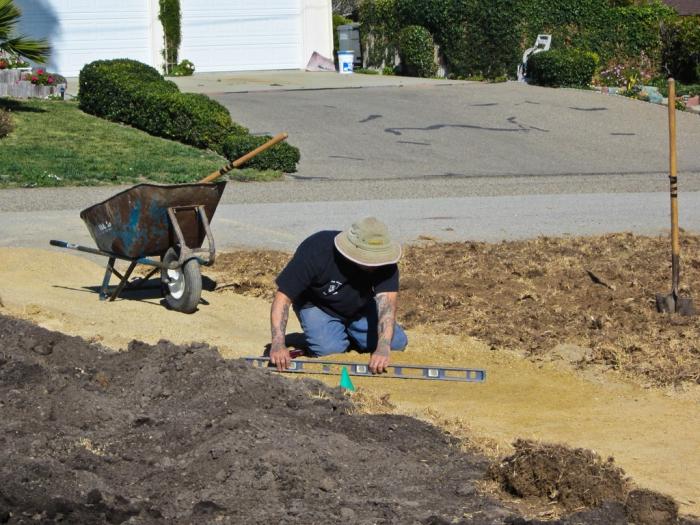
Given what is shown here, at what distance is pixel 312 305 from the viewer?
8.02 m

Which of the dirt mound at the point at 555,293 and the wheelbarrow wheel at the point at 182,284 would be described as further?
the wheelbarrow wheel at the point at 182,284

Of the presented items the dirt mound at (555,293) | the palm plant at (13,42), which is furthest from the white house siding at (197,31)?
the dirt mound at (555,293)

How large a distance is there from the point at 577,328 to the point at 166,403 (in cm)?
372

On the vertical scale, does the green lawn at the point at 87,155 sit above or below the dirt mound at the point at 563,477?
below

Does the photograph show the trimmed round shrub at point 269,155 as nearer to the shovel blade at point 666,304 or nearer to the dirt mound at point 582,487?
the shovel blade at point 666,304

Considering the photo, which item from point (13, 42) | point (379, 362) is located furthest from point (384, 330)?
point (13, 42)

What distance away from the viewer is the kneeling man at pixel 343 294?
23.5ft

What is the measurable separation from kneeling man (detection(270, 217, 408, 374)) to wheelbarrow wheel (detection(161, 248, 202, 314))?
51.8 inches

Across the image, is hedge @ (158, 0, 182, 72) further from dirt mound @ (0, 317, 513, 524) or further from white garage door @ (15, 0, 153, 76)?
dirt mound @ (0, 317, 513, 524)

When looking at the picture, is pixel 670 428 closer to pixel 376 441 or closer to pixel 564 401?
pixel 564 401

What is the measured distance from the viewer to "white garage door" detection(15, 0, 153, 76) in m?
32.4

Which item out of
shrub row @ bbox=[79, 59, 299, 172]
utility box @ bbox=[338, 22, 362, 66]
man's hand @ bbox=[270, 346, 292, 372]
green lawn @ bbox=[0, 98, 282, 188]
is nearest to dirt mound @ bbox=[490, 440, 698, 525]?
man's hand @ bbox=[270, 346, 292, 372]

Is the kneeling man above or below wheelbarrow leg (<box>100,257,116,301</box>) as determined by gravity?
above

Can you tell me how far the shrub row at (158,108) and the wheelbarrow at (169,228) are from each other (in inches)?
375
